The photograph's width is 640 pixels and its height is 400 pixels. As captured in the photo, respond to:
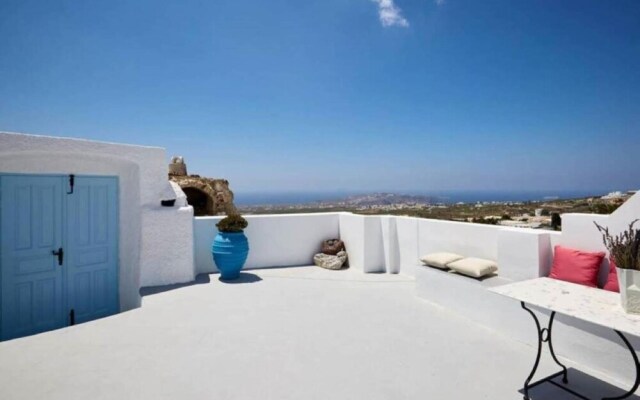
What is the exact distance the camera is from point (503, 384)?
254 cm

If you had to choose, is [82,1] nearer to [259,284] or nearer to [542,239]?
[259,284]

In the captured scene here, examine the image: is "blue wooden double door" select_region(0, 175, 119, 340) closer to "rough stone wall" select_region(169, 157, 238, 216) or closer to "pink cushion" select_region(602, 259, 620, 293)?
"pink cushion" select_region(602, 259, 620, 293)

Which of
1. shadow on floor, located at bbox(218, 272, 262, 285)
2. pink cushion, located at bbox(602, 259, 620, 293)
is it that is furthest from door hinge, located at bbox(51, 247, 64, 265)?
pink cushion, located at bbox(602, 259, 620, 293)

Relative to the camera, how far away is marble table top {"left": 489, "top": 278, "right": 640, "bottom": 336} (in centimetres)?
180

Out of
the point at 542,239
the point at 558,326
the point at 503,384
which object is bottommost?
the point at 503,384

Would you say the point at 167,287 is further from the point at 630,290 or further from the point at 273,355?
the point at 630,290

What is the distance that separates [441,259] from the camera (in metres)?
4.54

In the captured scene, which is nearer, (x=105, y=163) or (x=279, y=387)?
(x=279, y=387)

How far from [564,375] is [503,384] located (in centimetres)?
55

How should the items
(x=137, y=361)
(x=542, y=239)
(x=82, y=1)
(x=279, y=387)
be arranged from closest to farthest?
(x=279, y=387) → (x=137, y=361) → (x=542, y=239) → (x=82, y=1)

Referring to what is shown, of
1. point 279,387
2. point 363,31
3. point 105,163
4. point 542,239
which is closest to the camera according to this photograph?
point 279,387

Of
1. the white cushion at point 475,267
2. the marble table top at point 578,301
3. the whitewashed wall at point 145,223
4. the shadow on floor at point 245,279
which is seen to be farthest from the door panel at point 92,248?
the marble table top at point 578,301

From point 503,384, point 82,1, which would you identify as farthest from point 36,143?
point 503,384

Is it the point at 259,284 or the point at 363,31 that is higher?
the point at 363,31
